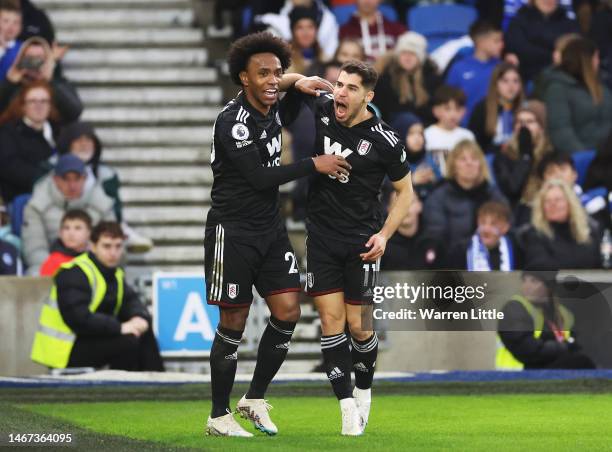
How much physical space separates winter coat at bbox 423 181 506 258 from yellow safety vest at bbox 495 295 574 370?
1.63 m

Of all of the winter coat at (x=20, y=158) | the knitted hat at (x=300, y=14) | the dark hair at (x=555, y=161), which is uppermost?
the knitted hat at (x=300, y=14)

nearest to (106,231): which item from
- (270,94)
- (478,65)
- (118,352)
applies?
(118,352)

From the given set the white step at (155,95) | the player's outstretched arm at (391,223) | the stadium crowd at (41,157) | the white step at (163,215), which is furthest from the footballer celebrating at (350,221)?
the white step at (155,95)

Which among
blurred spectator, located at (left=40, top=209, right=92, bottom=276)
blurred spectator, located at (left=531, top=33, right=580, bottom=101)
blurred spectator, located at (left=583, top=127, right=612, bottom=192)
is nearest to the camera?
blurred spectator, located at (left=40, top=209, right=92, bottom=276)

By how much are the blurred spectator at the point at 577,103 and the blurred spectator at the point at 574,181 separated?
1.19 m

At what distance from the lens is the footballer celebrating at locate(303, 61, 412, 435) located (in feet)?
34.1

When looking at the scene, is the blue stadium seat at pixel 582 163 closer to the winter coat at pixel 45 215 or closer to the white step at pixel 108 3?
the winter coat at pixel 45 215

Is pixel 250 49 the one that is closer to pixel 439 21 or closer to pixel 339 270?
pixel 339 270

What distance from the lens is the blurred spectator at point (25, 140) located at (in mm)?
16266

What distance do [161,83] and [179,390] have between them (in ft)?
20.1

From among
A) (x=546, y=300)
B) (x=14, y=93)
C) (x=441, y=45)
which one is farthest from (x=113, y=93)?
(x=546, y=300)

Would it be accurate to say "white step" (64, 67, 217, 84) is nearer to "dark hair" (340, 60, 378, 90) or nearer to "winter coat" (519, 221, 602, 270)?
"winter coat" (519, 221, 602, 270)

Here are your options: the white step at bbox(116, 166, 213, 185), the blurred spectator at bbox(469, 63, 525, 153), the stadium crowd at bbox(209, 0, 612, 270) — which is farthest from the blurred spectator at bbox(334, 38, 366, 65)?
the white step at bbox(116, 166, 213, 185)

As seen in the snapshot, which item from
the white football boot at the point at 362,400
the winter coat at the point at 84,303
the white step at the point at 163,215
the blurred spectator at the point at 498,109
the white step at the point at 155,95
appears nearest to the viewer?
the white football boot at the point at 362,400
